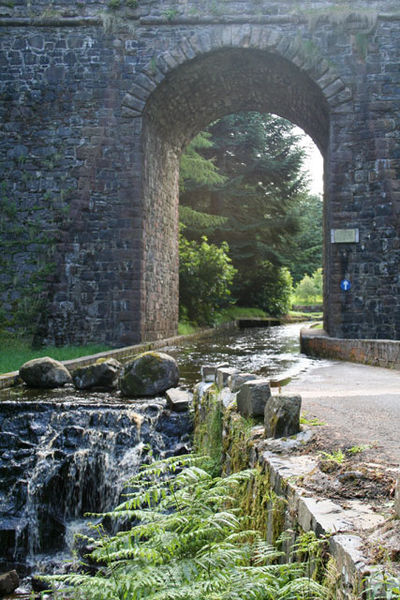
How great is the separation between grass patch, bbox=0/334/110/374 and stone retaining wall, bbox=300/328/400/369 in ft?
13.3

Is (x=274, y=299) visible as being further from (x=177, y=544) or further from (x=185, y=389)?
(x=177, y=544)

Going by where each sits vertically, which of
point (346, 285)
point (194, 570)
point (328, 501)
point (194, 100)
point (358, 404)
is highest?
point (194, 100)

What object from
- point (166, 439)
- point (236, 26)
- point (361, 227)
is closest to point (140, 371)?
point (166, 439)

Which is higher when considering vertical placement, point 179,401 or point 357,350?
point 357,350

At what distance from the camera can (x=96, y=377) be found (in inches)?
298

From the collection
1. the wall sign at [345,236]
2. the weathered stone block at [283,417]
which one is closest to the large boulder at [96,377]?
→ the weathered stone block at [283,417]

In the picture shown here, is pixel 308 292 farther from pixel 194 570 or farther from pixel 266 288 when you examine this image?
pixel 194 570

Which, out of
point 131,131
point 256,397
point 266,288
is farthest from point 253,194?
point 256,397

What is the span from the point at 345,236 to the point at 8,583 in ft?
32.3

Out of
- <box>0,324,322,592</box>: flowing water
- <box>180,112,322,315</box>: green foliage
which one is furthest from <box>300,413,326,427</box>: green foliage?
<box>180,112,322,315</box>: green foliage

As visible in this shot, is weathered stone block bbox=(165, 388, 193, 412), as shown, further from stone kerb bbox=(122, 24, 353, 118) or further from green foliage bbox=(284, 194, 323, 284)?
green foliage bbox=(284, 194, 323, 284)

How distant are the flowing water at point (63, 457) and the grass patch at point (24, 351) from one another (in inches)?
93.2

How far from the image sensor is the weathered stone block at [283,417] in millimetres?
3162

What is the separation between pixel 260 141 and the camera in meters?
25.5
